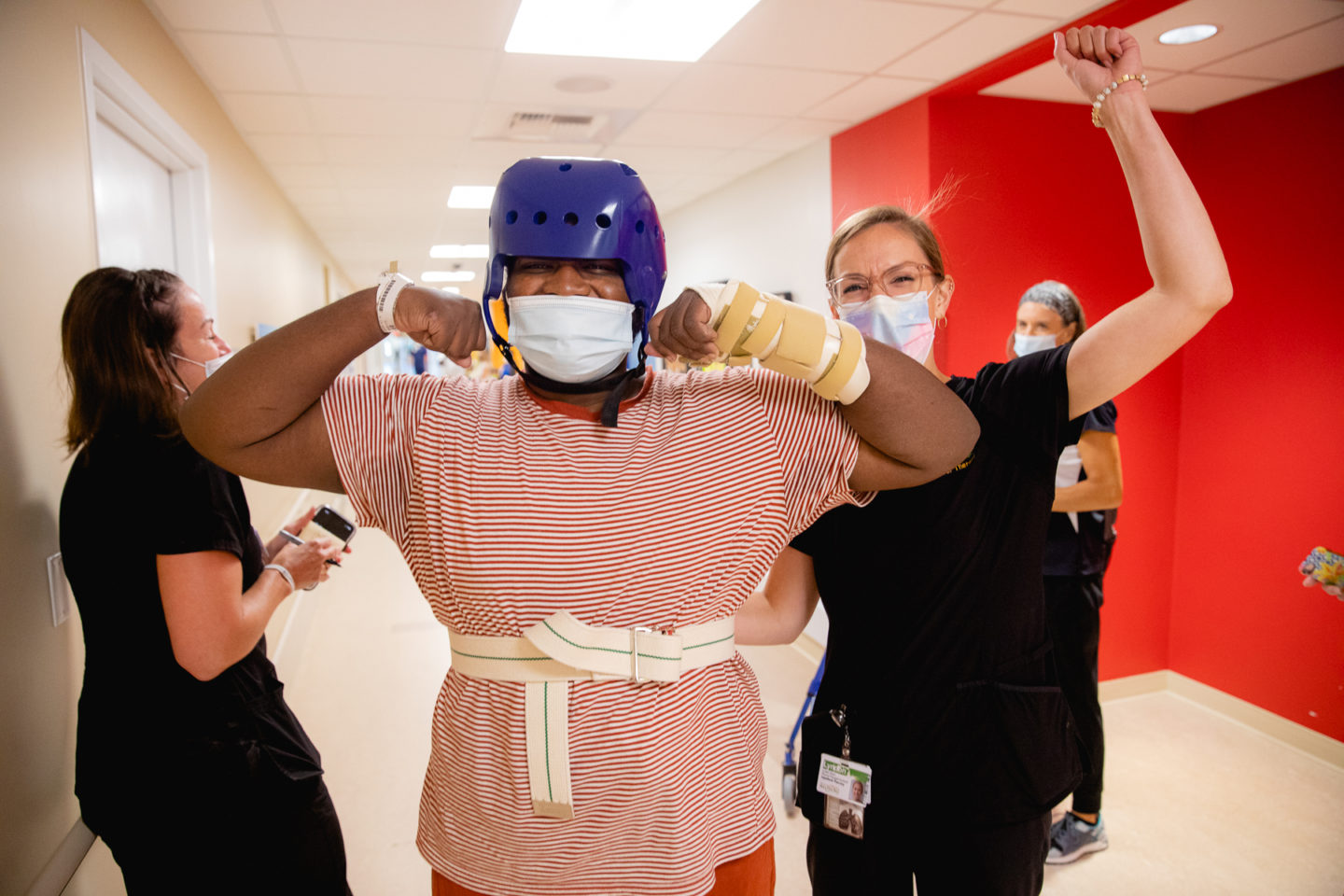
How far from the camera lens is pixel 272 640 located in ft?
14.2

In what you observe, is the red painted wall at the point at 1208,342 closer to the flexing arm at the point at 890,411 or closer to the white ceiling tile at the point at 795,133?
the white ceiling tile at the point at 795,133

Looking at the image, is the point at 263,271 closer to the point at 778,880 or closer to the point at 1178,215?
the point at 778,880

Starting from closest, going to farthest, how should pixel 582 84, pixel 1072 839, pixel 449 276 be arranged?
1. pixel 1072 839
2. pixel 582 84
3. pixel 449 276

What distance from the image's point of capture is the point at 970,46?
3193 millimetres

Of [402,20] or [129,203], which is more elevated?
[402,20]

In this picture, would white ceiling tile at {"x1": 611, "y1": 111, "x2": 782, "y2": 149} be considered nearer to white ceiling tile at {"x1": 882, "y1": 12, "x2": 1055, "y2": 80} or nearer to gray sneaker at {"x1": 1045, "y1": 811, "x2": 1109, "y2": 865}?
white ceiling tile at {"x1": 882, "y1": 12, "x2": 1055, "y2": 80}

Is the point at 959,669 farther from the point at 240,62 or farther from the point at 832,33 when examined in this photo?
the point at 240,62

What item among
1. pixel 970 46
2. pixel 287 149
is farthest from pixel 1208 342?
pixel 287 149

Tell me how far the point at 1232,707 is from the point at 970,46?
3.35 metres

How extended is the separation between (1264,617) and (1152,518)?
654 mm

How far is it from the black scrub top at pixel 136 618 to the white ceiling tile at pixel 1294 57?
13.0 ft

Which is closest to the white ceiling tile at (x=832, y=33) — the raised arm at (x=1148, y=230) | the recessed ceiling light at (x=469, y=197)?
the raised arm at (x=1148, y=230)

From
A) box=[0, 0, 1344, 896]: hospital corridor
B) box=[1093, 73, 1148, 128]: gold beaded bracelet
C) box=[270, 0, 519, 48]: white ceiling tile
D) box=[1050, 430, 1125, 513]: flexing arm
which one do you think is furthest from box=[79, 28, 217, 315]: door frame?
box=[1050, 430, 1125, 513]: flexing arm

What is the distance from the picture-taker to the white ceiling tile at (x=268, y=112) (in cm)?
383
